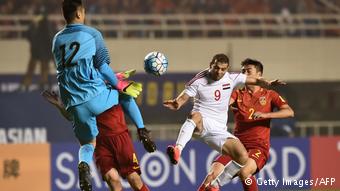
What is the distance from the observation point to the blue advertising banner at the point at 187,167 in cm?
1483

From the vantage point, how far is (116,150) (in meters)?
9.48

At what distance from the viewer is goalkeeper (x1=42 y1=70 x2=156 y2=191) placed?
30.8 ft

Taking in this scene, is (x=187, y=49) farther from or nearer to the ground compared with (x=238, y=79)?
farther from the ground

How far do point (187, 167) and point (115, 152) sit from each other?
582cm

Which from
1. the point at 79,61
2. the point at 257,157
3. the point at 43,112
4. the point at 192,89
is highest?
the point at 79,61

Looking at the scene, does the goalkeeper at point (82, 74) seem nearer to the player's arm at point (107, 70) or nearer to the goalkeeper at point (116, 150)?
the player's arm at point (107, 70)

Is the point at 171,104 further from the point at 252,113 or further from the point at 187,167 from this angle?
the point at 187,167

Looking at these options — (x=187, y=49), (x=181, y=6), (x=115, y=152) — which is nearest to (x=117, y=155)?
(x=115, y=152)

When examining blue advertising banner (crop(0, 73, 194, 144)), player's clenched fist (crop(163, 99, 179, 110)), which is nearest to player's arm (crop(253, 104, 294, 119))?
player's clenched fist (crop(163, 99, 179, 110))

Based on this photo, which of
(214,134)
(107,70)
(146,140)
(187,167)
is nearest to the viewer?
(107,70)

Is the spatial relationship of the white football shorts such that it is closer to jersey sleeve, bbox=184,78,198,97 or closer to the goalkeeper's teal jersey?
jersey sleeve, bbox=184,78,198,97

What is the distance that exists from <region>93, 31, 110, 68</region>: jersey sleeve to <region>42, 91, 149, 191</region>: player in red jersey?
23.5 inches

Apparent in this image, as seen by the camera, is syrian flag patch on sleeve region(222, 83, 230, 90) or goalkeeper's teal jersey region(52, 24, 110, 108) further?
syrian flag patch on sleeve region(222, 83, 230, 90)

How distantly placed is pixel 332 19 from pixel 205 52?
9.88ft
